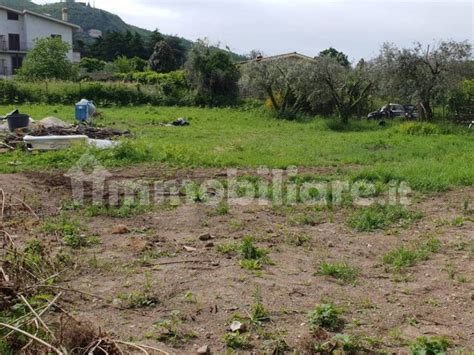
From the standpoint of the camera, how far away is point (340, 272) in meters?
4.95

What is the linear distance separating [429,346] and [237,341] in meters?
1.31

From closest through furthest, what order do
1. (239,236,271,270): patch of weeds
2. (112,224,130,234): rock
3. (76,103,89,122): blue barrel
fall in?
(239,236,271,270): patch of weeds, (112,224,130,234): rock, (76,103,89,122): blue barrel

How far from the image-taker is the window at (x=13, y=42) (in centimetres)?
5253

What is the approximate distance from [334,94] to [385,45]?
107 inches

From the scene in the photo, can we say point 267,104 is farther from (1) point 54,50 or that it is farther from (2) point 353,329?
(2) point 353,329

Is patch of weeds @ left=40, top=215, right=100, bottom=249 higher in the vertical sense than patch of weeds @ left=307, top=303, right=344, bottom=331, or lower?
higher

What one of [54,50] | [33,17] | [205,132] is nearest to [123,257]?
[205,132]

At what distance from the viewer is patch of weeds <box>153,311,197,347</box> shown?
3672mm

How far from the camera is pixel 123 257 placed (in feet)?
17.4

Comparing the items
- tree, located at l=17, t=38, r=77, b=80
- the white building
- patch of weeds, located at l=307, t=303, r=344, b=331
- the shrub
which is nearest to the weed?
patch of weeds, located at l=307, t=303, r=344, b=331

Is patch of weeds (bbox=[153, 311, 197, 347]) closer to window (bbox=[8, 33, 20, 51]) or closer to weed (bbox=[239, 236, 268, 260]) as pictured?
weed (bbox=[239, 236, 268, 260])

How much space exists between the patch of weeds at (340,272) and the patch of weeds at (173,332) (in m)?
1.65

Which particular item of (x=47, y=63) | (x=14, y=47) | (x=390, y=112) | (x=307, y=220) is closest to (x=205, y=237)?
(x=307, y=220)

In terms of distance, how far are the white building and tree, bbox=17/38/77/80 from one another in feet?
58.8
